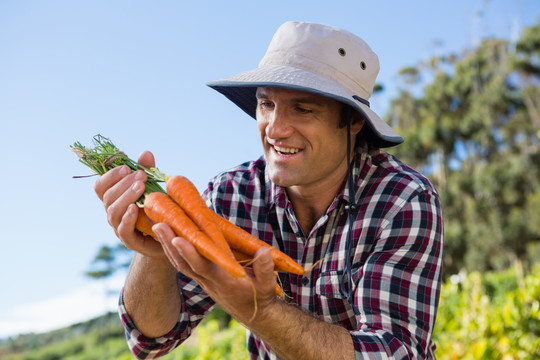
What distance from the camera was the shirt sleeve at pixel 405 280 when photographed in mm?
1834

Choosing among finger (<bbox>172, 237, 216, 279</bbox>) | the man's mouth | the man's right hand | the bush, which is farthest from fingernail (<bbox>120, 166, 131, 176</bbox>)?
the bush

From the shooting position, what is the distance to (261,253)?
1.41 metres

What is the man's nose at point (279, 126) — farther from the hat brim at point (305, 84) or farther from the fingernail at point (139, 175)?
the fingernail at point (139, 175)

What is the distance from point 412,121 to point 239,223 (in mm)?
44803

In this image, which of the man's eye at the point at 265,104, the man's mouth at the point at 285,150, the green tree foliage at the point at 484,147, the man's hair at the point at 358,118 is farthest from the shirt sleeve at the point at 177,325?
the green tree foliage at the point at 484,147

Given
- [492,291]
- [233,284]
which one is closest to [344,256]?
[233,284]

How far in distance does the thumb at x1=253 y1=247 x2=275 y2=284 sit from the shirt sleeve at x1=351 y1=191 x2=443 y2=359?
54cm

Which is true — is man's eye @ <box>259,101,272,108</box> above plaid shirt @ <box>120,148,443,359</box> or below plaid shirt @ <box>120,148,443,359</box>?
above

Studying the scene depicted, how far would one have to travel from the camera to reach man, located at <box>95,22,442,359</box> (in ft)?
5.75

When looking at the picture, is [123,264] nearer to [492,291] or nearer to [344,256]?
[492,291]

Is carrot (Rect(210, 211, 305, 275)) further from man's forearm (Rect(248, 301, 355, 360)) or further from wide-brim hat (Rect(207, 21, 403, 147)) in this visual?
wide-brim hat (Rect(207, 21, 403, 147))

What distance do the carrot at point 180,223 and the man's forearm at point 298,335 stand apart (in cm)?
23

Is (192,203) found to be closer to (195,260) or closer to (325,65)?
(195,260)

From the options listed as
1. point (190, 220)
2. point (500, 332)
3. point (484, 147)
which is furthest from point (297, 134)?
point (484, 147)
